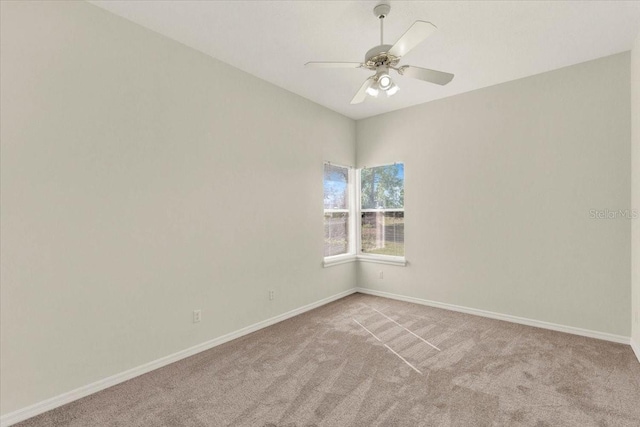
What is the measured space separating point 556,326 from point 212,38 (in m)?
4.61

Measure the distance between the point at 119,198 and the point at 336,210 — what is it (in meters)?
3.04

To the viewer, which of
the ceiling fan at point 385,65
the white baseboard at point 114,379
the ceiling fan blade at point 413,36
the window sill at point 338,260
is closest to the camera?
the ceiling fan blade at point 413,36

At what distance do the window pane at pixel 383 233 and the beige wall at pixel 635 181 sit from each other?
2466 millimetres

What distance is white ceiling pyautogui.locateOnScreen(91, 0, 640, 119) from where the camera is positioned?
92.5 inches

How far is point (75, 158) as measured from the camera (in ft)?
7.27

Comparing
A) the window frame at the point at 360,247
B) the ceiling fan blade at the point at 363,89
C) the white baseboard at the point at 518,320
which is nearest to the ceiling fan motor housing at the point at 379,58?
the ceiling fan blade at the point at 363,89

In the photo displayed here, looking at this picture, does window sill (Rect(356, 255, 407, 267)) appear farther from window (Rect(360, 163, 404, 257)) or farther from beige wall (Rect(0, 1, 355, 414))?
beige wall (Rect(0, 1, 355, 414))

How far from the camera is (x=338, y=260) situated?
470 centimetres

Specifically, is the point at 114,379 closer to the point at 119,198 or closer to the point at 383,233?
the point at 119,198

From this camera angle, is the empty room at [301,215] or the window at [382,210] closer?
the empty room at [301,215]

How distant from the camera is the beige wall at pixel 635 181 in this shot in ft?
9.00

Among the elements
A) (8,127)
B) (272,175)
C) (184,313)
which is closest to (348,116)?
(272,175)

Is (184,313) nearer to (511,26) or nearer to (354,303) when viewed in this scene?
(354,303)

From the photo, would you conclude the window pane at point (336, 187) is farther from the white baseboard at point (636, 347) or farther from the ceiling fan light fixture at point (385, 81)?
the white baseboard at point (636, 347)
